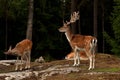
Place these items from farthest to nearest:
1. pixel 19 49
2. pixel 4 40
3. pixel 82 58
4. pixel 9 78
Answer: pixel 4 40 → pixel 82 58 → pixel 19 49 → pixel 9 78

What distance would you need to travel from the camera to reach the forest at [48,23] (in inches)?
1628

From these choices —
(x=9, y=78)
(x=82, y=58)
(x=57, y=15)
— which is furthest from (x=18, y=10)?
(x=9, y=78)

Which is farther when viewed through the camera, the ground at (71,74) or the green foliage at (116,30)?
the green foliage at (116,30)

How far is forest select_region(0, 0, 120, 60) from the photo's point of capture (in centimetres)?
4134

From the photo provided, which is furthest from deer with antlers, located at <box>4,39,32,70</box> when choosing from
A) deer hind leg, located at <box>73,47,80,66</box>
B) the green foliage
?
the green foliage

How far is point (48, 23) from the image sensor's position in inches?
1773

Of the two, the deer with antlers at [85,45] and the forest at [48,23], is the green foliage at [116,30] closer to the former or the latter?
the forest at [48,23]

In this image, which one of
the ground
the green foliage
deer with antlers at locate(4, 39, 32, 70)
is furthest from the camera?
the green foliage

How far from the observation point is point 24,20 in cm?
4278

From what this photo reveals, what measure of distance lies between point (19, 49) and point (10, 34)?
2620cm

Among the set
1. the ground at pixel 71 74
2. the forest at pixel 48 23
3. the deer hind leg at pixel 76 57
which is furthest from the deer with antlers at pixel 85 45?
the forest at pixel 48 23

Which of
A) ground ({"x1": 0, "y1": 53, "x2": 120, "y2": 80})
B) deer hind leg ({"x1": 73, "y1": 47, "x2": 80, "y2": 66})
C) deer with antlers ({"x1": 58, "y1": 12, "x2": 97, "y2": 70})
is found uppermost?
deer with antlers ({"x1": 58, "y1": 12, "x2": 97, "y2": 70})

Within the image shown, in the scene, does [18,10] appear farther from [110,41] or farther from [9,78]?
[9,78]

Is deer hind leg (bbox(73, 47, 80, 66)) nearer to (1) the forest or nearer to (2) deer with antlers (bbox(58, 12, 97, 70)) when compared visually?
(2) deer with antlers (bbox(58, 12, 97, 70))
